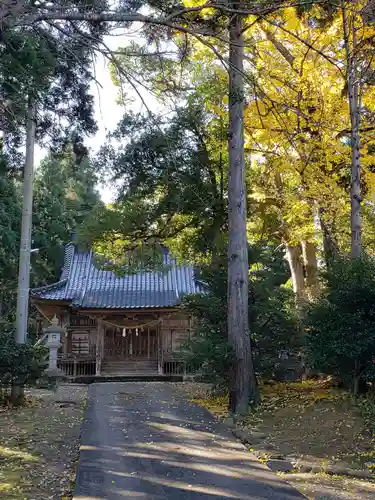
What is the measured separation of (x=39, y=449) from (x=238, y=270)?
4.96 meters

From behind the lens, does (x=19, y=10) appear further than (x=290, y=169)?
No

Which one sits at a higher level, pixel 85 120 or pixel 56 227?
pixel 56 227

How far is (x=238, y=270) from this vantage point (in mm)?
9727

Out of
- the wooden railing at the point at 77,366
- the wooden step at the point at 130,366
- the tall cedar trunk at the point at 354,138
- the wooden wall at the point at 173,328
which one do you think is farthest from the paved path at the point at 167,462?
the wooden wall at the point at 173,328

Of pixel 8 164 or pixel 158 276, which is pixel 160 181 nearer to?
pixel 8 164

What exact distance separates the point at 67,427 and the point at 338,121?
8.73 m

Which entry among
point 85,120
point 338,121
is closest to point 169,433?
point 85,120

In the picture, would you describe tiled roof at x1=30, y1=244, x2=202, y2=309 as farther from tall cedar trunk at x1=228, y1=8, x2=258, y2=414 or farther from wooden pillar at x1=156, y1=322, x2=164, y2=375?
tall cedar trunk at x1=228, y1=8, x2=258, y2=414

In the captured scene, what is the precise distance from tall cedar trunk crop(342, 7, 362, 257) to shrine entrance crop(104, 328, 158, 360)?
1444 centimetres

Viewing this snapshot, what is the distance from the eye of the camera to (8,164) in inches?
425

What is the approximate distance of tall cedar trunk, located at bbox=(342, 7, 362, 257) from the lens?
899cm

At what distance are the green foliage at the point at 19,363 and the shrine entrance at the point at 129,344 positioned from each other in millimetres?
11135

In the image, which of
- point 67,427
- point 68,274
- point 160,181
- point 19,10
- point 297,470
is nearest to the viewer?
point 19,10

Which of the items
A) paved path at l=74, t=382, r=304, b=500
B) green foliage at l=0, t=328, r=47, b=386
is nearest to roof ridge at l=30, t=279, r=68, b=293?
green foliage at l=0, t=328, r=47, b=386
